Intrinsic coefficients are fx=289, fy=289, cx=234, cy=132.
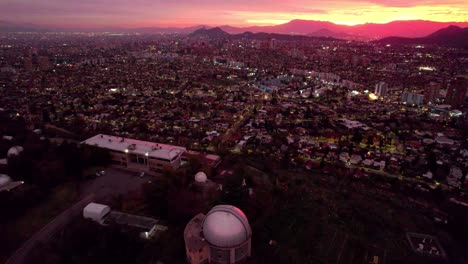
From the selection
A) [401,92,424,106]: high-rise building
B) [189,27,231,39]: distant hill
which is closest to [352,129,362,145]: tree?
[401,92,424,106]: high-rise building

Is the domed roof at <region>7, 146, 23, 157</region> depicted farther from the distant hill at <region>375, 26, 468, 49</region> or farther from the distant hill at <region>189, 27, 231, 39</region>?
the distant hill at <region>189, 27, 231, 39</region>

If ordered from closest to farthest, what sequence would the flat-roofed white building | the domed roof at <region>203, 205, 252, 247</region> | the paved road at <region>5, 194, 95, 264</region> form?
the domed roof at <region>203, 205, 252, 247</region> < the paved road at <region>5, 194, 95, 264</region> < the flat-roofed white building

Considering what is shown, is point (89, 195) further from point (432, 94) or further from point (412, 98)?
point (432, 94)

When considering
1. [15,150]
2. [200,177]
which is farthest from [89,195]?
[15,150]

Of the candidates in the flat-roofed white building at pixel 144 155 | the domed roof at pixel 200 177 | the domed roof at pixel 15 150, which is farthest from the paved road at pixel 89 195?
the domed roof at pixel 15 150

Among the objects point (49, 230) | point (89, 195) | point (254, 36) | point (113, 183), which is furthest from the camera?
point (254, 36)

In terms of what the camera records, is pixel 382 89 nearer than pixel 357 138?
No
